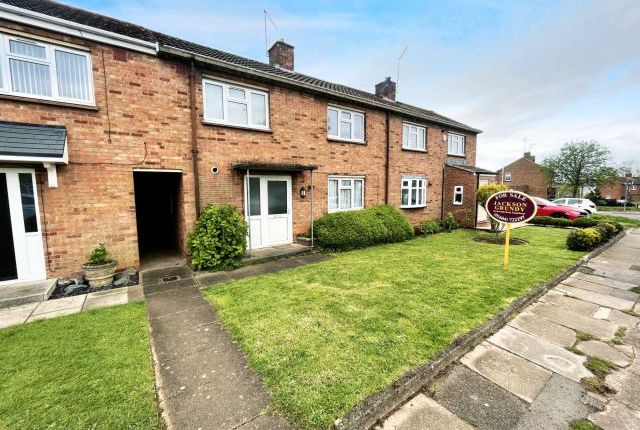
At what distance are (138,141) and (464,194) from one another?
1424 centimetres

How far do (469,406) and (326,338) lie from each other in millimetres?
1703

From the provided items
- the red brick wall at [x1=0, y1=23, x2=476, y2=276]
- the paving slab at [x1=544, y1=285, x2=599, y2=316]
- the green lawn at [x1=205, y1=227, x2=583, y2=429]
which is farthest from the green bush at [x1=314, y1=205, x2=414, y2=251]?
the paving slab at [x1=544, y1=285, x2=599, y2=316]

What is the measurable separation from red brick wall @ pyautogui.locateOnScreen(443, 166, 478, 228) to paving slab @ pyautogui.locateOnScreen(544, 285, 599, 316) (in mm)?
9092

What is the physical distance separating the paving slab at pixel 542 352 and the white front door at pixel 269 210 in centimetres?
643

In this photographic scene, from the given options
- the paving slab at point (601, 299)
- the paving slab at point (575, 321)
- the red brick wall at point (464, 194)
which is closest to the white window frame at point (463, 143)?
the red brick wall at point (464, 194)

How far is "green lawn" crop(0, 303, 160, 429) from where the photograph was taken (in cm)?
235

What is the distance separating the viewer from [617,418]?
2.43 meters

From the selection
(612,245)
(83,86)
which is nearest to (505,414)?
(83,86)

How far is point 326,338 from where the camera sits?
3.61 metres

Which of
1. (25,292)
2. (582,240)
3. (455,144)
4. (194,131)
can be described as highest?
(455,144)

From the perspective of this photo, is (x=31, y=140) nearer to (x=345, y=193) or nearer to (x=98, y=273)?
(x=98, y=273)

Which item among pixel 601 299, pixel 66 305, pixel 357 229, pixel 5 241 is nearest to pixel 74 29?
pixel 5 241

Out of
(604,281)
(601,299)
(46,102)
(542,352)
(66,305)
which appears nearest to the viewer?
(542,352)

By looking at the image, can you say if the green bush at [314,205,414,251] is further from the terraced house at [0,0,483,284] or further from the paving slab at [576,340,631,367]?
the paving slab at [576,340,631,367]
